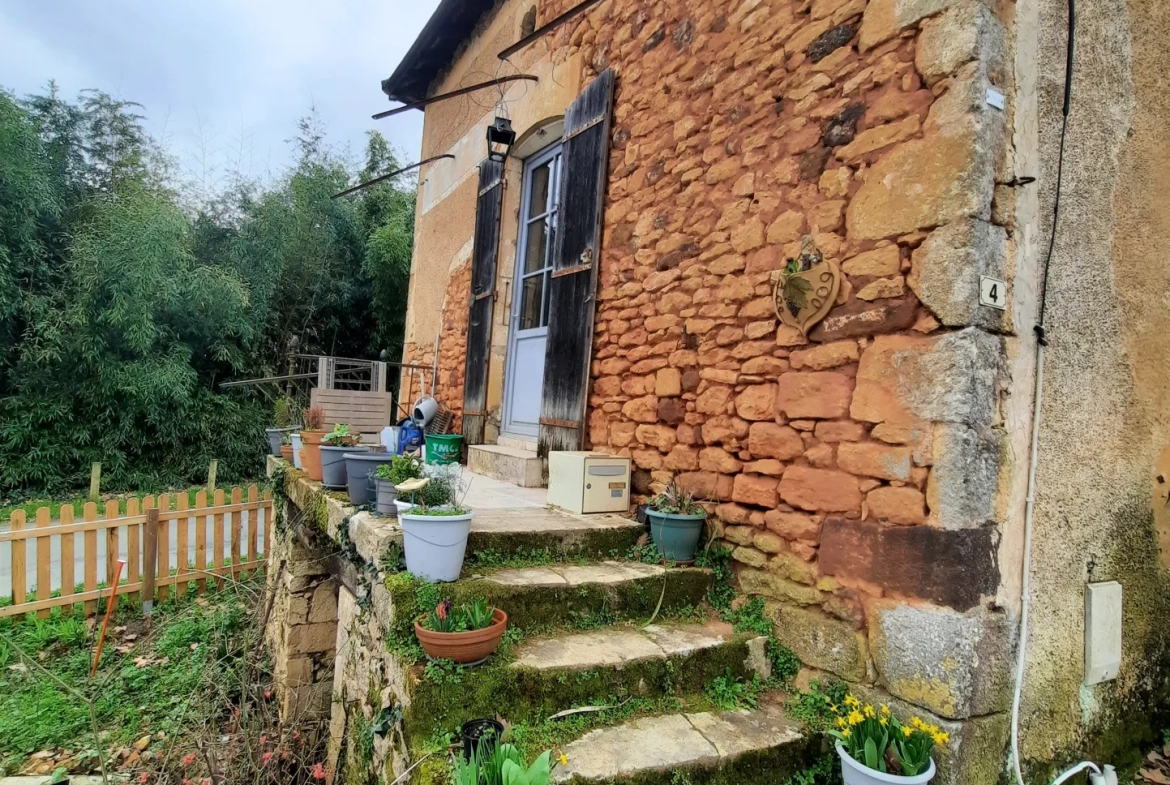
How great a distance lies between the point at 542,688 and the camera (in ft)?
6.87

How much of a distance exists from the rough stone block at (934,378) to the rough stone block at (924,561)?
0.40m

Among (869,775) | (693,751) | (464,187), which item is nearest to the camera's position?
(869,775)

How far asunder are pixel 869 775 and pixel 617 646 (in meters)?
0.94

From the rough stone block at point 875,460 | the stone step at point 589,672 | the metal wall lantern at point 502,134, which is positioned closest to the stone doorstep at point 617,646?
the stone step at point 589,672

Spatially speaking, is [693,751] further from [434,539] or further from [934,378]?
[934,378]

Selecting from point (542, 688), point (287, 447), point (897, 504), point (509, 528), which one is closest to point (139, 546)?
point (287, 447)

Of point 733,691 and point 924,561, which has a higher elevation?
point 924,561

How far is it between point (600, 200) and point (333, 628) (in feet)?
12.4

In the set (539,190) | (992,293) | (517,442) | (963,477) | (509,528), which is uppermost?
(539,190)

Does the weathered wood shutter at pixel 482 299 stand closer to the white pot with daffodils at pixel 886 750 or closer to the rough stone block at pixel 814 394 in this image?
the rough stone block at pixel 814 394

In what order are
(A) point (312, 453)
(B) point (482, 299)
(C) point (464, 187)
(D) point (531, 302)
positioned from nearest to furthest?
(A) point (312, 453) < (D) point (531, 302) < (B) point (482, 299) < (C) point (464, 187)

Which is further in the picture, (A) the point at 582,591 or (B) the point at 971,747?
(A) the point at 582,591

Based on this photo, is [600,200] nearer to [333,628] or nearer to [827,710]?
[827,710]

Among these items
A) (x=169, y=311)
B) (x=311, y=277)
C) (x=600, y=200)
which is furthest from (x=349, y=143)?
(x=600, y=200)
